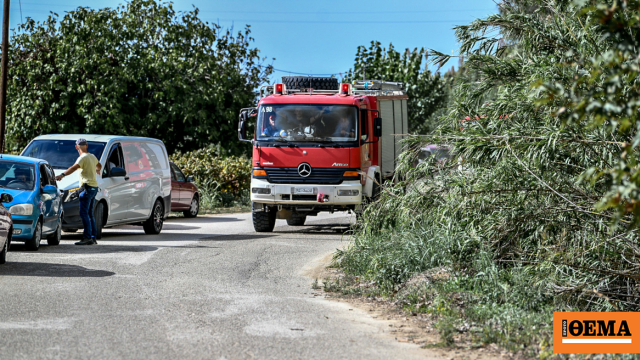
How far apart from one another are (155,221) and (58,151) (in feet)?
8.23

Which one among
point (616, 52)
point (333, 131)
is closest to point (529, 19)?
point (616, 52)

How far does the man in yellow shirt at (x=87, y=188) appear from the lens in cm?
1341

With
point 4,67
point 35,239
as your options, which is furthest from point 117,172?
point 4,67

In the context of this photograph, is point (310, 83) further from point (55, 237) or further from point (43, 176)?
point (55, 237)

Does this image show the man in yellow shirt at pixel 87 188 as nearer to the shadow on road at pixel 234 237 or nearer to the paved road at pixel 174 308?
the paved road at pixel 174 308

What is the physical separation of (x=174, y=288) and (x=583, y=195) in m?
4.53

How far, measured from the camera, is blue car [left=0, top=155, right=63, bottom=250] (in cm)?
1183

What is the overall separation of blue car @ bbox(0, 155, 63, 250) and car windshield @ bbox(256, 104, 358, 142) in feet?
15.4

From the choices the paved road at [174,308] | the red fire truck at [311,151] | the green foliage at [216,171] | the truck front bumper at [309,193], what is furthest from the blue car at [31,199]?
the green foliage at [216,171]

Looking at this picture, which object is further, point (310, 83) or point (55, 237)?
point (310, 83)

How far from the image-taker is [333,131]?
16172mm

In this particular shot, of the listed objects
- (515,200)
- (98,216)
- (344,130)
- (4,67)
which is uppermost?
(4,67)

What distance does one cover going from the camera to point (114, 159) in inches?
611

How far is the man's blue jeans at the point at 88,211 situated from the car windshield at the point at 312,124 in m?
3.97
